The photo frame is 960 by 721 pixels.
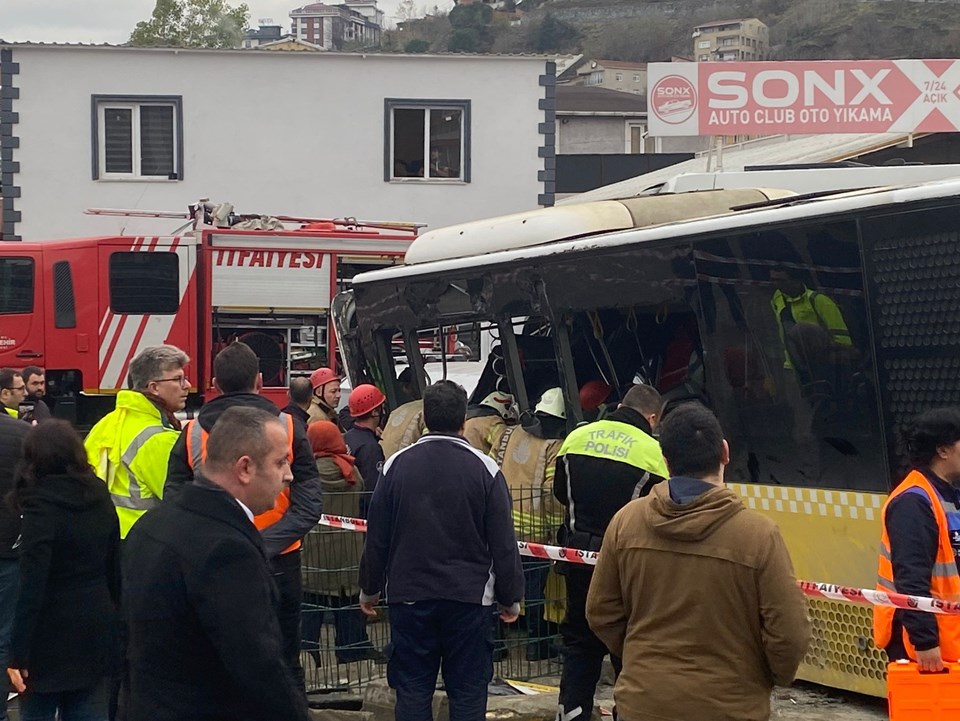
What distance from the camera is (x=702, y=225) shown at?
7.29 m

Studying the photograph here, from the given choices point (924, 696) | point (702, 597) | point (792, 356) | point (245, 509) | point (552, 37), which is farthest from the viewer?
point (552, 37)

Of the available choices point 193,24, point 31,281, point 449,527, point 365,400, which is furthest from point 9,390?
point 193,24

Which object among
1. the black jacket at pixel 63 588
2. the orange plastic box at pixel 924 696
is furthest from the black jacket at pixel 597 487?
the black jacket at pixel 63 588

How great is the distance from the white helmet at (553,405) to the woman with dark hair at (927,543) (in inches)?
137

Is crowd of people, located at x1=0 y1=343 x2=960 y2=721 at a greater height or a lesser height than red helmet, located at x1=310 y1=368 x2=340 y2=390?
lesser

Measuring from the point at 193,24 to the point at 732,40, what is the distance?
3721 inches

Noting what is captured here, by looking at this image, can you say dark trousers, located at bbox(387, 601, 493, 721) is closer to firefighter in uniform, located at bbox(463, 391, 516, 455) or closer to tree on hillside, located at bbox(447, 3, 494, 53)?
firefighter in uniform, located at bbox(463, 391, 516, 455)

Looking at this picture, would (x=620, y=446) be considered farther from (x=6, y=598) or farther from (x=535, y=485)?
(x=6, y=598)

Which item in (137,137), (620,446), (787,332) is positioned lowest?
(620,446)

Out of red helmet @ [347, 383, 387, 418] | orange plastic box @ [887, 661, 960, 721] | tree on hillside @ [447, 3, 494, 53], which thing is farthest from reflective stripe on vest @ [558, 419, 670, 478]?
tree on hillside @ [447, 3, 494, 53]

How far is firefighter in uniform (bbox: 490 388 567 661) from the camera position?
7652mm

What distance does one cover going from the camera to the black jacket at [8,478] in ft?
20.5

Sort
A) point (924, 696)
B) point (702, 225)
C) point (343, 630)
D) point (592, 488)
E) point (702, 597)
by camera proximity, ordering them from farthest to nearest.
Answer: point (343, 630), point (702, 225), point (592, 488), point (924, 696), point (702, 597)

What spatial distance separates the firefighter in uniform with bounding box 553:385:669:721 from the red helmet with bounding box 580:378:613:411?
1828 millimetres
